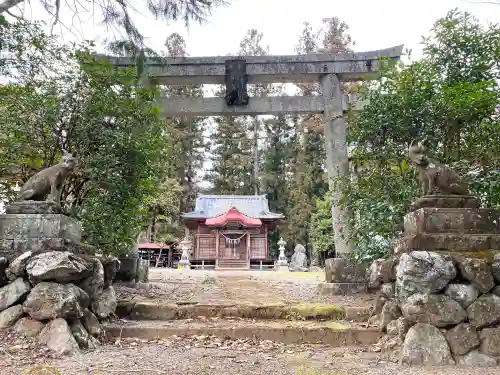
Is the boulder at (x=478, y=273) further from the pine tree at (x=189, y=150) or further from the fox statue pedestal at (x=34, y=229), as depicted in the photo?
the pine tree at (x=189, y=150)

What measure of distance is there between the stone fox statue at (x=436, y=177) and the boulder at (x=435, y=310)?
3.49 ft

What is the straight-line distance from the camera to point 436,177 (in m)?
3.76

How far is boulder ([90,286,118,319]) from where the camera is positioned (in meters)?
3.91

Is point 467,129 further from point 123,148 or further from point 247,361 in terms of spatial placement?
point 123,148

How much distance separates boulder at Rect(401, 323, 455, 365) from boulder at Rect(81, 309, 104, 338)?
8.76 ft

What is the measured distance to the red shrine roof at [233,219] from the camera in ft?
66.5

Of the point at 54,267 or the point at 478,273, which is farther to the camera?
the point at 54,267

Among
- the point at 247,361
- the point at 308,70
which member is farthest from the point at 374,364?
the point at 308,70

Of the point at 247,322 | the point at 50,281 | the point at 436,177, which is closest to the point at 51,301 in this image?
the point at 50,281

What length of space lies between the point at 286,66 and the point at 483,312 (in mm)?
5895

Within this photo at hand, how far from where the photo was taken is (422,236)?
11.5 ft

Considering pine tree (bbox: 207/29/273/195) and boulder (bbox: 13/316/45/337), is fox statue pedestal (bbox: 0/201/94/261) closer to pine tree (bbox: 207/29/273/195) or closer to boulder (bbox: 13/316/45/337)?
boulder (bbox: 13/316/45/337)

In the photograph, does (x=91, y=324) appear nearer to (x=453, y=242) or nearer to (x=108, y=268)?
(x=108, y=268)

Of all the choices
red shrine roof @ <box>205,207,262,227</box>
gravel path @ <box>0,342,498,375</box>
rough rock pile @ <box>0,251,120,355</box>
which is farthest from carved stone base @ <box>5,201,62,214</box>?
red shrine roof @ <box>205,207,262,227</box>
